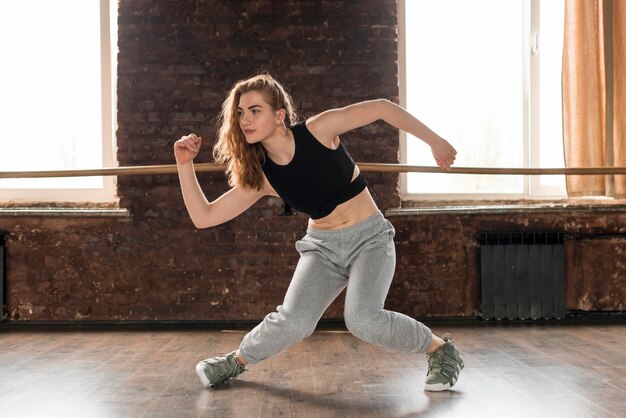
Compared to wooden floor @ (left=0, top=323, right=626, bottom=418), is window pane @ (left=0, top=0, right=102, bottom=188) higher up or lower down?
higher up

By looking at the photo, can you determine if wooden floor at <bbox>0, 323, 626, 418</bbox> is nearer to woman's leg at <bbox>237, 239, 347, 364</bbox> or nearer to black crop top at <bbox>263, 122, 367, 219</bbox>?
woman's leg at <bbox>237, 239, 347, 364</bbox>

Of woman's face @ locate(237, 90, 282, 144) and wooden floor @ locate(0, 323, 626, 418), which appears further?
woman's face @ locate(237, 90, 282, 144)

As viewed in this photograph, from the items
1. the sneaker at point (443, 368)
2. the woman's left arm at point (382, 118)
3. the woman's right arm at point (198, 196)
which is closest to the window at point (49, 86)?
the woman's right arm at point (198, 196)

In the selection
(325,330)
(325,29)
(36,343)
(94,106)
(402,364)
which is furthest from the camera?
(94,106)

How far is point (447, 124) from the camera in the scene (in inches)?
193

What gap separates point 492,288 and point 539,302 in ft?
0.96

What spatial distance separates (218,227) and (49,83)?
60.0 inches

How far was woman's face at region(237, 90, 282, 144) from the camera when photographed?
2.50 metres

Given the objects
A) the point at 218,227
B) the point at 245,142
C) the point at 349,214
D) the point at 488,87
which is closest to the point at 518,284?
the point at 488,87

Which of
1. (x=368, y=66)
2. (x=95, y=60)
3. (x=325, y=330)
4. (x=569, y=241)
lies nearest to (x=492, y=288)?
(x=569, y=241)

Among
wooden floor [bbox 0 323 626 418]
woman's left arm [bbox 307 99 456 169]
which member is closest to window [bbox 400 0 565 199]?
wooden floor [bbox 0 323 626 418]

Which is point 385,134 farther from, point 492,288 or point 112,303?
point 112,303

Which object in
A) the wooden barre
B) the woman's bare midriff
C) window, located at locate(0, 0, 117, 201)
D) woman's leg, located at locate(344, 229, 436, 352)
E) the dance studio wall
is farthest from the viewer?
window, located at locate(0, 0, 117, 201)

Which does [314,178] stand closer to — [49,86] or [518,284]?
[518,284]
